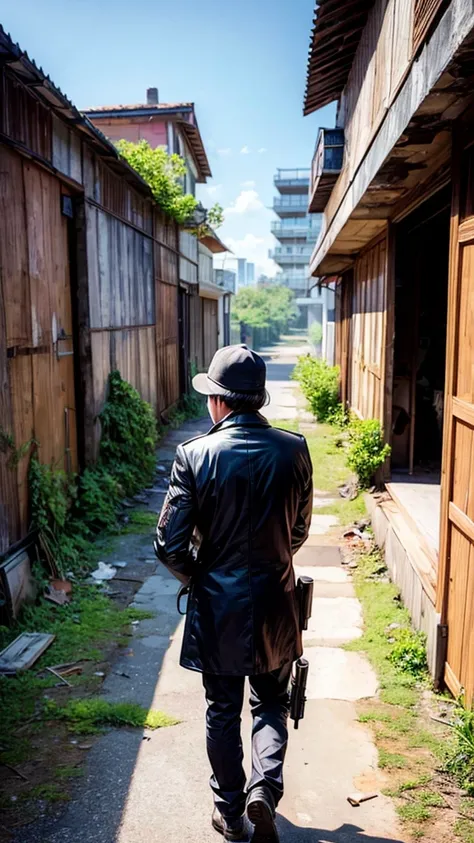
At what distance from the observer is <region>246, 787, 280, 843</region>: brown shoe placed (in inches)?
94.6

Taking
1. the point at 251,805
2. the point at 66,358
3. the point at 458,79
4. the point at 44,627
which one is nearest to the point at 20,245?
the point at 66,358

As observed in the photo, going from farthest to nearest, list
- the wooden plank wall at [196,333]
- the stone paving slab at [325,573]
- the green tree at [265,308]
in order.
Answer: the green tree at [265,308], the wooden plank wall at [196,333], the stone paving slab at [325,573]

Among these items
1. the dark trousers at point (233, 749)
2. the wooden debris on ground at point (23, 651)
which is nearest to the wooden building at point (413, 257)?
the dark trousers at point (233, 749)

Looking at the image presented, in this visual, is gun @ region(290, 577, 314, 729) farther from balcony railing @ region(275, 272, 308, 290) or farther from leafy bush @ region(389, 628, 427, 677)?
balcony railing @ region(275, 272, 308, 290)

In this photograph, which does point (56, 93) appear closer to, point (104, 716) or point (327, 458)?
point (104, 716)

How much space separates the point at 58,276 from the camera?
6.19m

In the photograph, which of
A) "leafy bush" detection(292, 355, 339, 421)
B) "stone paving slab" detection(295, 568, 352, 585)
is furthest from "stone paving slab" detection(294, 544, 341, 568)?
"leafy bush" detection(292, 355, 339, 421)

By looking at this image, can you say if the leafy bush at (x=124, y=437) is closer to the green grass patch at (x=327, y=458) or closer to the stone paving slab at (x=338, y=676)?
the green grass patch at (x=327, y=458)

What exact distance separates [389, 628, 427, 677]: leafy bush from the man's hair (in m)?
2.29

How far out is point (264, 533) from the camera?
2594 millimetres

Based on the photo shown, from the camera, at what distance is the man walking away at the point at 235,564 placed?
8.43 feet

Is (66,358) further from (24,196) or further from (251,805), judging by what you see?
(251,805)

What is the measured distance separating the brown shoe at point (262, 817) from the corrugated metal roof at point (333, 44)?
575cm

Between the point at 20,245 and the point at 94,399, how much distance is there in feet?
7.84
